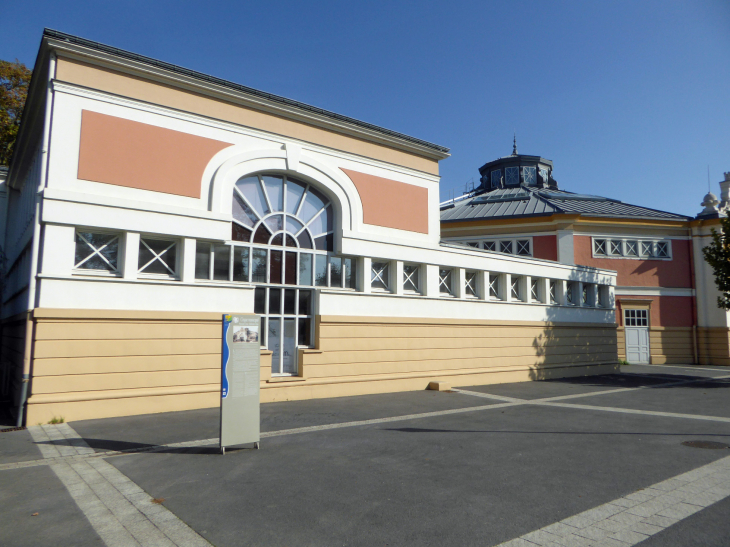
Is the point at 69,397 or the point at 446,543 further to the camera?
the point at 69,397

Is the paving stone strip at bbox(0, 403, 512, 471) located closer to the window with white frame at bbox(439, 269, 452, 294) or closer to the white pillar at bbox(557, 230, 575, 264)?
the window with white frame at bbox(439, 269, 452, 294)

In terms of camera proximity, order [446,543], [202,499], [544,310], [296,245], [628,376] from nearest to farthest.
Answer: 1. [446,543]
2. [202,499]
3. [296,245]
4. [544,310]
5. [628,376]

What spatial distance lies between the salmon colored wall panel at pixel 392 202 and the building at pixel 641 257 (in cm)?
1286

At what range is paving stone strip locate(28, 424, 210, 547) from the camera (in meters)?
4.42

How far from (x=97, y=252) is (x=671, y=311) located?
29694mm

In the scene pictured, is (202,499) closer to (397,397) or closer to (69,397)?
(69,397)

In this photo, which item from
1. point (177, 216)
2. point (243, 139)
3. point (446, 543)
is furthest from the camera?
point (243, 139)

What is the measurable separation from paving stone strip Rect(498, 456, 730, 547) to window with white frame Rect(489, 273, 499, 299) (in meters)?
12.5

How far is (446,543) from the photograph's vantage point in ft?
14.2

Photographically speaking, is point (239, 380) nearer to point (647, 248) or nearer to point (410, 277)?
point (410, 277)

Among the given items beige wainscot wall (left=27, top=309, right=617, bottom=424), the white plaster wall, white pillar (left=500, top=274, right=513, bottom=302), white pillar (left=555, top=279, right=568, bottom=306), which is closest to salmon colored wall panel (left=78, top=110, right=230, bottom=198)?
the white plaster wall

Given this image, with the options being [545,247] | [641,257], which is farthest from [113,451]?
[641,257]

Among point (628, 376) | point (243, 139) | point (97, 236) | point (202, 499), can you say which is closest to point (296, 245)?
point (243, 139)

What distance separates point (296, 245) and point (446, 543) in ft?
34.5
